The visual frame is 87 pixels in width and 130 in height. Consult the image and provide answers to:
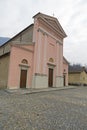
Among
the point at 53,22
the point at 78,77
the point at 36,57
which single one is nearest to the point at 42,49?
the point at 36,57

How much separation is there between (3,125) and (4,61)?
42.4 ft

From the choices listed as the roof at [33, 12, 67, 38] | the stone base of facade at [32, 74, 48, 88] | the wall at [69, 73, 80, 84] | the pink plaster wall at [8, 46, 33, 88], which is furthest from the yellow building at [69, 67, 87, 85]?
the pink plaster wall at [8, 46, 33, 88]

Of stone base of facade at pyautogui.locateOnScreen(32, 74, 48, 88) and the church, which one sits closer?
the church

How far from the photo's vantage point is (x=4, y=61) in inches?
651

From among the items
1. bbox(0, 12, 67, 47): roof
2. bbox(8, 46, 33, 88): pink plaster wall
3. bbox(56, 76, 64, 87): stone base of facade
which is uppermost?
bbox(0, 12, 67, 47): roof

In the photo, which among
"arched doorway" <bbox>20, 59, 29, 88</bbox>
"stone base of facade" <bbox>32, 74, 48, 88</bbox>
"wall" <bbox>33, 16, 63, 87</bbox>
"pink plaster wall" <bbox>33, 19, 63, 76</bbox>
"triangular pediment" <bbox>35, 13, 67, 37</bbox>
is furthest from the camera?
"triangular pediment" <bbox>35, 13, 67, 37</bbox>

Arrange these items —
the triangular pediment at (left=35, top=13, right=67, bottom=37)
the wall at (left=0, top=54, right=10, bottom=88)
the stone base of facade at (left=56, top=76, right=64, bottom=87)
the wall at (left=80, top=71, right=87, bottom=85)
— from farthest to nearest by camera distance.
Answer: the wall at (left=80, top=71, right=87, bottom=85) < the stone base of facade at (left=56, top=76, right=64, bottom=87) < the triangular pediment at (left=35, top=13, right=67, bottom=37) < the wall at (left=0, top=54, right=10, bottom=88)

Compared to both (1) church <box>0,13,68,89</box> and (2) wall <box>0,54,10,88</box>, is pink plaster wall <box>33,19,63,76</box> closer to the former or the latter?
(1) church <box>0,13,68,89</box>

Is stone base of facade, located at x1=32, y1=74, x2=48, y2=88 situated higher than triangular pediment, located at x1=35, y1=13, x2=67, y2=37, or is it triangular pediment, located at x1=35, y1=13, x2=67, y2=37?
triangular pediment, located at x1=35, y1=13, x2=67, y2=37

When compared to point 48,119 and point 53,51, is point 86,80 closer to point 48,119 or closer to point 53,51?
point 53,51

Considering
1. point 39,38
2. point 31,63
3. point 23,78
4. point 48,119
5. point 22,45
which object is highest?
point 39,38

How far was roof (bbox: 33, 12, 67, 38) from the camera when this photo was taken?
1943 centimetres

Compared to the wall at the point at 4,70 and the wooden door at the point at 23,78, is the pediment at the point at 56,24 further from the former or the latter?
the wooden door at the point at 23,78

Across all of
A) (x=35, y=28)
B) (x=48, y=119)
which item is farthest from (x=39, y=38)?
(x=48, y=119)
